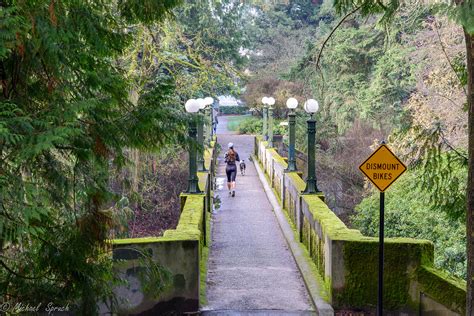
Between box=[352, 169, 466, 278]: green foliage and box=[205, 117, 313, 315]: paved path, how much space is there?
355cm

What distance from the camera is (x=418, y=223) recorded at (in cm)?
1820

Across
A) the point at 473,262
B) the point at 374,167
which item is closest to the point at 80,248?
the point at 473,262

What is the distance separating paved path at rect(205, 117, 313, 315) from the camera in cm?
920

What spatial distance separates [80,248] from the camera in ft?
19.7

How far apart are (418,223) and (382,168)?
390 inches

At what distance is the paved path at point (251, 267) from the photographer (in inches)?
362

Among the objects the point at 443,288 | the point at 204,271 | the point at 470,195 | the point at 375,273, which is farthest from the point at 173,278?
the point at 470,195

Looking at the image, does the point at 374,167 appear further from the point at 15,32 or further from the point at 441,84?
the point at 441,84

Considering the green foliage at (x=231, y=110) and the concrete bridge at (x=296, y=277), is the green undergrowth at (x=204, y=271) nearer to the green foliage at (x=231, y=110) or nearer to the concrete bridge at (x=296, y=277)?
the concrete bridge at (x=296, y=277)

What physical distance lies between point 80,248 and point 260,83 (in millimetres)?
42462

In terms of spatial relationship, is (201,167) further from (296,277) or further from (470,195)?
(470,195)

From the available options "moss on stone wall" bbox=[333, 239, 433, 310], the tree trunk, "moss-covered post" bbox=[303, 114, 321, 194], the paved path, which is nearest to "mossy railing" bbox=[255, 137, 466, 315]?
"moss on stone wall" bbox=[333, 239, 433, 310]

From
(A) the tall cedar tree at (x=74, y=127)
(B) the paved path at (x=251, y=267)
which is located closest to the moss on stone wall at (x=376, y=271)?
(B) the paved path at (x=251, y=267)

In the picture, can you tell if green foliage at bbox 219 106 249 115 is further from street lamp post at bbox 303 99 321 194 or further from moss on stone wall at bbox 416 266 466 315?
moss on stone wall at bbox 416 266 466 315
